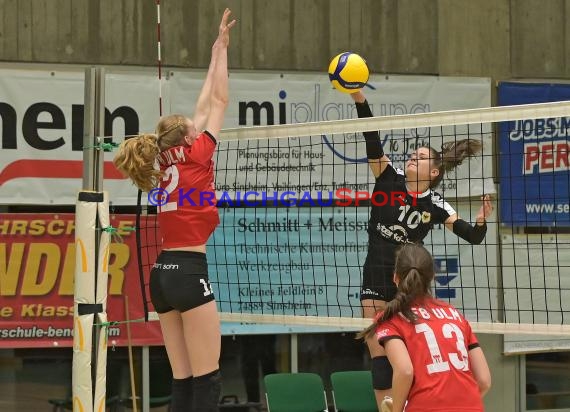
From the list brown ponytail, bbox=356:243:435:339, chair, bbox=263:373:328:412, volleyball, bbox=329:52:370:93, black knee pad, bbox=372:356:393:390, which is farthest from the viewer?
chair, bbox=263:373:328:412

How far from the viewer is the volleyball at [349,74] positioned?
603cm

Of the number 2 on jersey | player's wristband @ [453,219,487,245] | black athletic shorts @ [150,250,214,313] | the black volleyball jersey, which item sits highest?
Answer: the black volleyball jersey

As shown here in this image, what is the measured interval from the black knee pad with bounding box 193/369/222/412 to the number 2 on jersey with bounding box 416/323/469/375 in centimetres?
141

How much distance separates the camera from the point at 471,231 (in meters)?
5.97

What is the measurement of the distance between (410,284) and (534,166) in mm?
5992

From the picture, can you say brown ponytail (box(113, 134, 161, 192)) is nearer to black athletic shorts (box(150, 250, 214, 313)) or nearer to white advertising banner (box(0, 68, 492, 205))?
black athletic shorts (box(150, 250, 214, 313))

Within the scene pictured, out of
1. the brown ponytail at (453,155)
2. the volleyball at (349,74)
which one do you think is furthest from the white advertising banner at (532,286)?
the volleyball at (349,74)

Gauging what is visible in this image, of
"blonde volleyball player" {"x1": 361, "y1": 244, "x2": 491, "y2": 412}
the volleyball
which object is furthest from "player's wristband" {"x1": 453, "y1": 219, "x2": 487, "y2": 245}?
"blonde volleyball player" {"x1": 361, "y1": 244, "x2": 491, "y2": 412}

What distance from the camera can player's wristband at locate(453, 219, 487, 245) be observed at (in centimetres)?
592

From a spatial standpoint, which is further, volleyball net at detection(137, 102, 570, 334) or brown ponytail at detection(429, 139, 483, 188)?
volleyball net at detection(137, 102, 570, 334)

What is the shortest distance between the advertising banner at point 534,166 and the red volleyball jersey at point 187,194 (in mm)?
5092

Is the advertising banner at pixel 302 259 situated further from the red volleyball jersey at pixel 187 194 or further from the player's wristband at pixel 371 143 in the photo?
the red volleyball jersey at pixel 187 194

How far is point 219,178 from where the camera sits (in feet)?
28.8

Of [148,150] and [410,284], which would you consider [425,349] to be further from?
[148,150]
